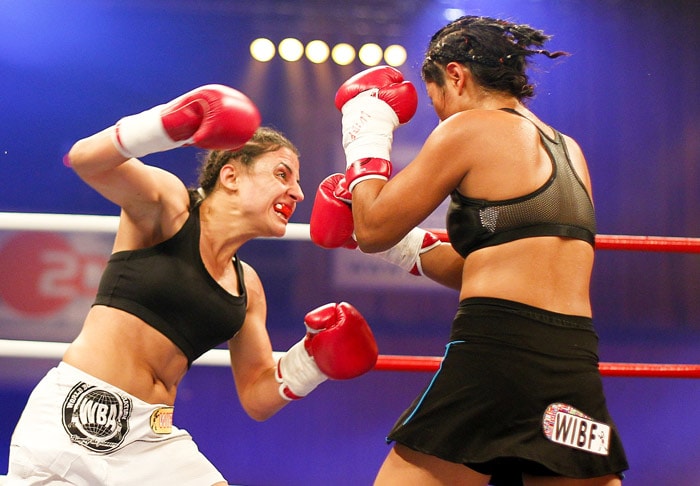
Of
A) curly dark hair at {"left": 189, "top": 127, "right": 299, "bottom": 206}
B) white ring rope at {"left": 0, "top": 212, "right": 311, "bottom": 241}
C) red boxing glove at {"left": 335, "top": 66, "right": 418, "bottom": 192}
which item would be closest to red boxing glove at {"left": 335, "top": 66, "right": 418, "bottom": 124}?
red boxing glove at {"left": 335, "top": 66, "right": 418, "bottom": 192}

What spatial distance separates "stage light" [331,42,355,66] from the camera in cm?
347

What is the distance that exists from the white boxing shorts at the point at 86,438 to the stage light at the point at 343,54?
211cm

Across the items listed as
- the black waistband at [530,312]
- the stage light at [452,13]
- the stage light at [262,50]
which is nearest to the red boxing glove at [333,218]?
the black waistband at [530,312]

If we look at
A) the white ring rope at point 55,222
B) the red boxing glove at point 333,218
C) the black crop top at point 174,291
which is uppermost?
the red boxing glove at point 333,218

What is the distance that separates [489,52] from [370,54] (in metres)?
1.96

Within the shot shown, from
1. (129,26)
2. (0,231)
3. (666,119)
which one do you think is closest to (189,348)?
(0,231)

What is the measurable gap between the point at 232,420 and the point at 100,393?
5.44 feet

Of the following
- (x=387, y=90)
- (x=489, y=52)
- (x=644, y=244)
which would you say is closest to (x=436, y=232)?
(x=644, y=244)

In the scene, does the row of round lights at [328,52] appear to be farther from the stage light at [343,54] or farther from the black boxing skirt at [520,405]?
the black boxing skirt at [520,405]

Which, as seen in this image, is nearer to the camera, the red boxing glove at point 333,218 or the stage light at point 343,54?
the red boxing glove at point 333,218

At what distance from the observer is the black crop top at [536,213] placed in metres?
1.42

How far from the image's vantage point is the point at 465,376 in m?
1.41

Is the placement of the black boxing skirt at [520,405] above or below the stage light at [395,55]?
below

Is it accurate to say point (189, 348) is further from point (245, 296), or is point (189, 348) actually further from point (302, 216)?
point (302, 216)
